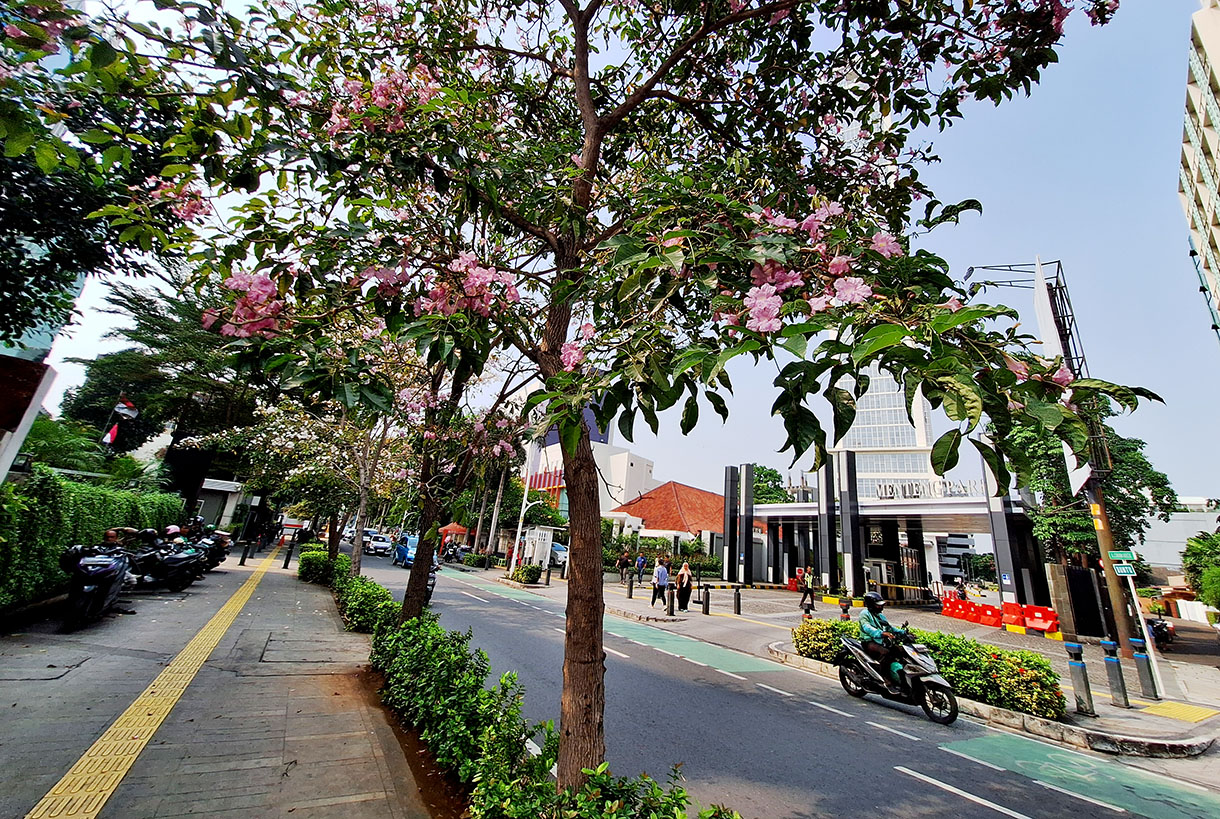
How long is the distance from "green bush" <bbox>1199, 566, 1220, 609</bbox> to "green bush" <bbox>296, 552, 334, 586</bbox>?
1320 inches

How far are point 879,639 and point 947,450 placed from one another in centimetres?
765

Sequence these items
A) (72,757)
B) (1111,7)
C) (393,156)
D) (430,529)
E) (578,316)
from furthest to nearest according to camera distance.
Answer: (430,529)
(578,316)
(72,757)
(1111,7)
(393,156)

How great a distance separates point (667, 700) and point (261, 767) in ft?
15.9

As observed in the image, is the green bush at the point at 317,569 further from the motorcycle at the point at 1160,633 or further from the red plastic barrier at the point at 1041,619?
the motorcycle at the point at 1160,633

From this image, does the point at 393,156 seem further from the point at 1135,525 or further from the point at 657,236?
the point at 1135,525

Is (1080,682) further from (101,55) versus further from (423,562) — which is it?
(101,55)

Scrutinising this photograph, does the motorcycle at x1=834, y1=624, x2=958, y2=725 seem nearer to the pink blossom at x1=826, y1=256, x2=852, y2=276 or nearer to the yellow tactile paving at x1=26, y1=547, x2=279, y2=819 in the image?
the pink blossom at x1=826, y1=256, x2=852, y2=276

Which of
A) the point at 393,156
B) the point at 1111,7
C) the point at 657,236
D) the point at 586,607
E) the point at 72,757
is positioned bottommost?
the point at 72,757

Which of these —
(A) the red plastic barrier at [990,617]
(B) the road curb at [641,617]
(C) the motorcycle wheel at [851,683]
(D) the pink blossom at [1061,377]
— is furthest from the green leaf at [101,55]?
(A) the red plastic barrier at [990,617]

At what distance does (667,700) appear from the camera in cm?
709

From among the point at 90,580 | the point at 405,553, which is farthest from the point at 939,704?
the point at 405,553

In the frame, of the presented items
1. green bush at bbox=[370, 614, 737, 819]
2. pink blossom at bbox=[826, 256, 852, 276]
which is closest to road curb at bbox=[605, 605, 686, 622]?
green bush at bbox=[370, 614, 737, 819]

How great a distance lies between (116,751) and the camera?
3877 millimetres

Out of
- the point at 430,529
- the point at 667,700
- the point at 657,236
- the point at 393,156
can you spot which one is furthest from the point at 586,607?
the point at 667,700
